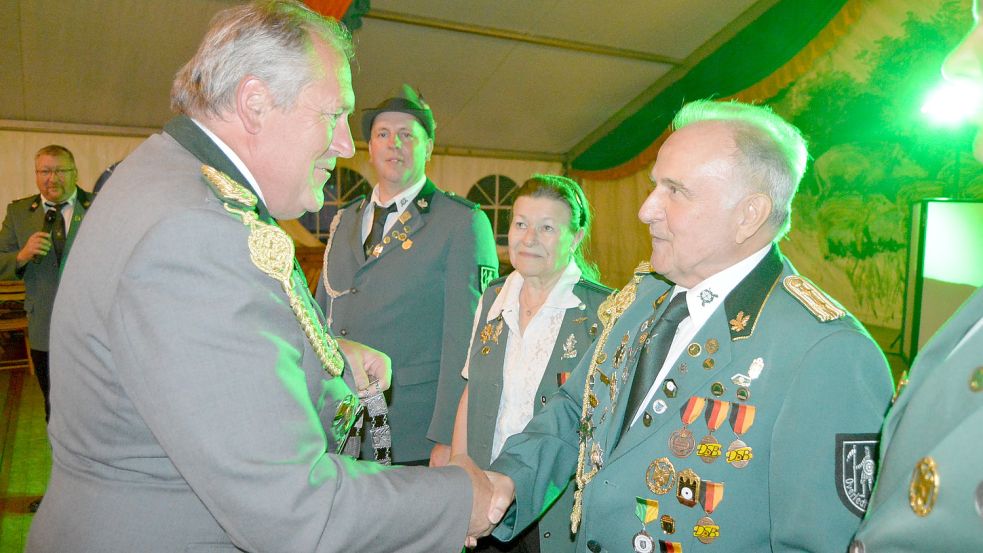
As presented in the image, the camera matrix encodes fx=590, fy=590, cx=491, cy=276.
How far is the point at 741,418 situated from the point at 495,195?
28.7 feet

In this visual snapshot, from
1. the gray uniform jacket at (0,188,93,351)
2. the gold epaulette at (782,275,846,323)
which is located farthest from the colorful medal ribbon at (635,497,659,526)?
the gray uniform jacket at (0,188,93,351)

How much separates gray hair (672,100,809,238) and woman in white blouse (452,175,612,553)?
3.06ft

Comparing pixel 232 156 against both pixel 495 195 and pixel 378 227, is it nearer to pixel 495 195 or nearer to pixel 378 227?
pixel 378 227

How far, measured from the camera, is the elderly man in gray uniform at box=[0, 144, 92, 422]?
13.9ft

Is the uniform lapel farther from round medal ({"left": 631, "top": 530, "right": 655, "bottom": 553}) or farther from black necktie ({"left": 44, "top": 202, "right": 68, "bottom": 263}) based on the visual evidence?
black necktie ({"left": 44, "top": 202, "right": 68, "bottom": 263})

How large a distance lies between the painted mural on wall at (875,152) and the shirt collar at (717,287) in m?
4.72

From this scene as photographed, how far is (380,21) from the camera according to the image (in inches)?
251

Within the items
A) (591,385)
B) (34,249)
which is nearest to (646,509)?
(591,385)

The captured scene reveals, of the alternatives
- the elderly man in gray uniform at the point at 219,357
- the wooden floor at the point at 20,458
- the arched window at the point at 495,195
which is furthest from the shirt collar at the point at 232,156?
the arched window at the point at 495,195

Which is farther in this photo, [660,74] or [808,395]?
[660,74]

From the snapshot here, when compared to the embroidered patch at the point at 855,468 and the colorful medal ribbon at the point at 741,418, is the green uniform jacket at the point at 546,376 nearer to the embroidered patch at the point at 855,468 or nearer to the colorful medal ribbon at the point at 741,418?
the colorful medal ribbon at the point at 741,418

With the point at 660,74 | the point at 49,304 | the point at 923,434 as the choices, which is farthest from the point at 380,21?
the point at 923,434

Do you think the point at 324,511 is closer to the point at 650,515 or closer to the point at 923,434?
the point at 650,515

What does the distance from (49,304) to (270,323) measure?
424 cm
